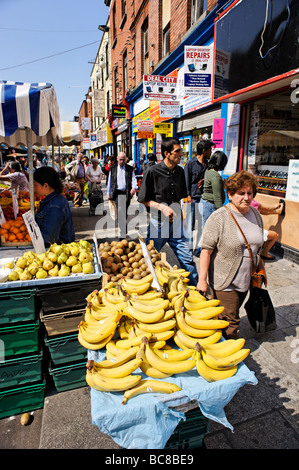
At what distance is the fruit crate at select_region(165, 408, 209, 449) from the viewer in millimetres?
1907

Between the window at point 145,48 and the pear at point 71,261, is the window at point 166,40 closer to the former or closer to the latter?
the window at point 145,48

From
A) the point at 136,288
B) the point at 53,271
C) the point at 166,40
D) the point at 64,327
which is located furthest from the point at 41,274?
the point at 166,40

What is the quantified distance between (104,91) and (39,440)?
3253cm

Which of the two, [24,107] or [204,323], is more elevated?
[24,107]

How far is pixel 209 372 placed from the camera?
1822mm

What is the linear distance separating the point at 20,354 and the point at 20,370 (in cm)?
15

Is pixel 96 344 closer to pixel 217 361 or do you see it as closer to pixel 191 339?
pixel 191 339

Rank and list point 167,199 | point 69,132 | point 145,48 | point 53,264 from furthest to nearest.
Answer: point 145,48 → point 69,132 → point 167,199 → point 53,264

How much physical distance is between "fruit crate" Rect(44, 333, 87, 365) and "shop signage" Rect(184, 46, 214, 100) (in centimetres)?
745

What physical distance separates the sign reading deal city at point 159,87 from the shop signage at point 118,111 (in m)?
11.4

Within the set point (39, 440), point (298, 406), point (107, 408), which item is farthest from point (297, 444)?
point (39, 440)

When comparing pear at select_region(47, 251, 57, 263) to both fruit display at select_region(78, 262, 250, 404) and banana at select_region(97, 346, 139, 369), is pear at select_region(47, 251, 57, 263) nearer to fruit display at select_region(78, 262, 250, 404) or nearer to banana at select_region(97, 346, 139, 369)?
fruit display at select_region(78, 262, 250, 404)
